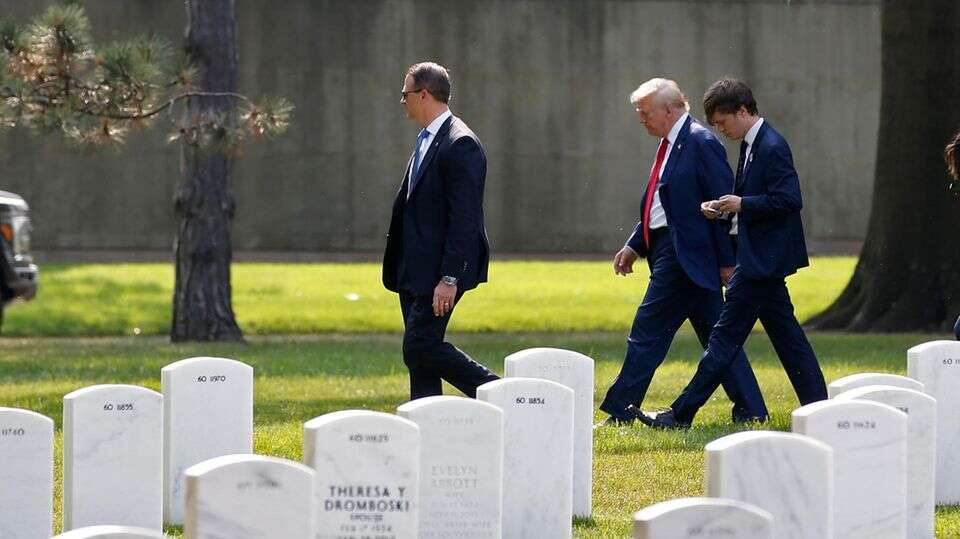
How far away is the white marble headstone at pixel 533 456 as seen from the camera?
256 inches

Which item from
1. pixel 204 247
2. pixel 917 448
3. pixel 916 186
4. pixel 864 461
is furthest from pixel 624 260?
pixel 916 186

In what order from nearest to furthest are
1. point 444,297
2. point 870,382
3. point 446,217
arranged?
point 870,382, point 444,297, point 446,217

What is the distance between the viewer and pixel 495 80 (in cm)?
2933

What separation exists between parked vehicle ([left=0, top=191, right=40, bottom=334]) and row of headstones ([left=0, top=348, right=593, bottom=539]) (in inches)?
414

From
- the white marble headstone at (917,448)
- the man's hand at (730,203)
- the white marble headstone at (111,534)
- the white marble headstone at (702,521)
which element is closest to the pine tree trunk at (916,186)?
the man's hand at (730,203)

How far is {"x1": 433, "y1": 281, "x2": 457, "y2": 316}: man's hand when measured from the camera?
8.00 m

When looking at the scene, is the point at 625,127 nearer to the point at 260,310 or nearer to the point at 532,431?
the point at 260,310

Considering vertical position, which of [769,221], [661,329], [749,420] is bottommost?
[749,420]

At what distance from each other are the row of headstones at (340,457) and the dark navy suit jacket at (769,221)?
1.88 metres

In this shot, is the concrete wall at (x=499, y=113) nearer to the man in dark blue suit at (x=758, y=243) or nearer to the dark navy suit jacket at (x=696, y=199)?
the dark navy suit jacket at (x=696, y=199)

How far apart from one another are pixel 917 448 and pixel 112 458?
295cm

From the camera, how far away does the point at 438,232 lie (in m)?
8.23

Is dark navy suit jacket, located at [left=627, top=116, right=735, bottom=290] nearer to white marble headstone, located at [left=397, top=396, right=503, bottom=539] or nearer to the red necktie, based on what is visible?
the red necktie

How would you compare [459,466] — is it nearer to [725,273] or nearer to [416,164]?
[416,164]
